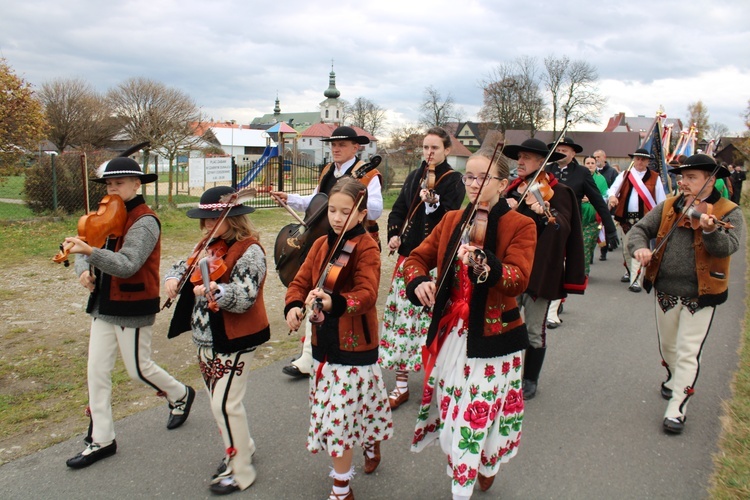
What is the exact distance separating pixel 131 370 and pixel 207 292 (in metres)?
1.16

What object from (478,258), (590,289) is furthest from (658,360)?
(478,258)

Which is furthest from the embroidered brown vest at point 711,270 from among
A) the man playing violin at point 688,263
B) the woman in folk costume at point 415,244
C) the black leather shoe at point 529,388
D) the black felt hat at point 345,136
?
the black felt hat at point 345,136

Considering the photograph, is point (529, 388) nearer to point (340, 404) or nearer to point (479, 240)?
point (340, 404)

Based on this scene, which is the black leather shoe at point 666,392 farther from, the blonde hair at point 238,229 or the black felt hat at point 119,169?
the black felt hat at point 119,169

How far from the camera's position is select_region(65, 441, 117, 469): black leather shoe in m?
3.44

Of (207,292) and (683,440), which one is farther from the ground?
(207,292)

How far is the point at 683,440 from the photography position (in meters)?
4.04

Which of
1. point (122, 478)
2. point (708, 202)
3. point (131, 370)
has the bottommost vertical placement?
point (122, 478)

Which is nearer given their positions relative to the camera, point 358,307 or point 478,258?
point 478,258

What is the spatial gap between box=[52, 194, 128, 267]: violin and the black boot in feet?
10.6

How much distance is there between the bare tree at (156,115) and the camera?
2475cm

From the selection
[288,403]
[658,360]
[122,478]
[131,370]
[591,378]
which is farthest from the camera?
[658,360]

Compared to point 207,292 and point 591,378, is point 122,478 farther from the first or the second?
point 591,378

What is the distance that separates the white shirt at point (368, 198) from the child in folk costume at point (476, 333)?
52.3 inches
